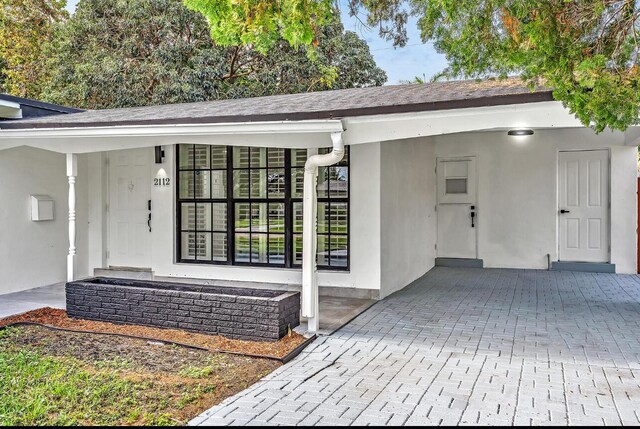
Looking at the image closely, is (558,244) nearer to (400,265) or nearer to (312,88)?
(400,265)

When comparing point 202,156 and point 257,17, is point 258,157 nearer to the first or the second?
point 202,156

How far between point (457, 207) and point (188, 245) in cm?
561

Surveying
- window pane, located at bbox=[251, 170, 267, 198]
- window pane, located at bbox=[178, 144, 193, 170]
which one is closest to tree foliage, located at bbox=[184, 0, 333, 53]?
window pane, located at bbox=[251, 170, 267, 198]

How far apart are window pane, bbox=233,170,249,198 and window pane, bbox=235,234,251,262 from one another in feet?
2.17

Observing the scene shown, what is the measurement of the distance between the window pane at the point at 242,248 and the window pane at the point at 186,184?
3.83ft

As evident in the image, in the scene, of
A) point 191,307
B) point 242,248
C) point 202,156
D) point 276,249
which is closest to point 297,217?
point 276,249

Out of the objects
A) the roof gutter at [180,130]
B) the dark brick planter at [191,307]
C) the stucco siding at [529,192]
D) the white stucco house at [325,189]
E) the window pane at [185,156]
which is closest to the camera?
the dark brick planter at [191,307]

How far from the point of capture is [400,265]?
792 cm

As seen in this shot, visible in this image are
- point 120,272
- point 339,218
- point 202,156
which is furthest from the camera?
point 120,272

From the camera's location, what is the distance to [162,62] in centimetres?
1520

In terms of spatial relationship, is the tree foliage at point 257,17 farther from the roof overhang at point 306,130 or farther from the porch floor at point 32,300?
the porch floor at point 32,300

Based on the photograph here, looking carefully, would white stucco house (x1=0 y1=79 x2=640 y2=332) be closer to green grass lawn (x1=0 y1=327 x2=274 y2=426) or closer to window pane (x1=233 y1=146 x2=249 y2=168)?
window pane (x1=233 y1=146 x2=249 y2=168)

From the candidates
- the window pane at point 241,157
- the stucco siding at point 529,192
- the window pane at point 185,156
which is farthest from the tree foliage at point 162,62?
the window pane at point 241,157

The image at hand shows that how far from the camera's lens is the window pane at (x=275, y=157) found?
25.3ft
